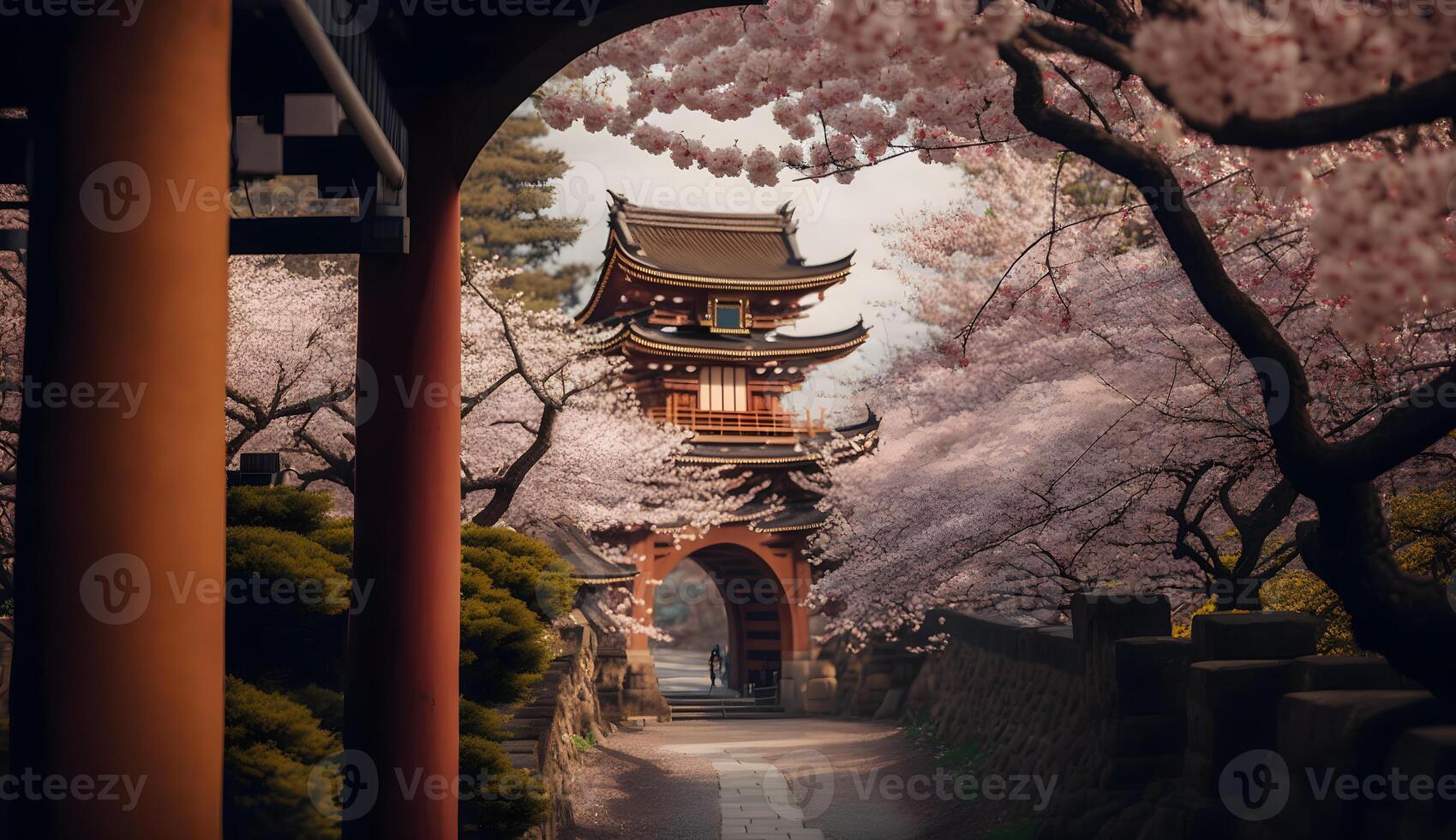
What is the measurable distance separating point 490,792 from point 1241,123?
7689 millimetres

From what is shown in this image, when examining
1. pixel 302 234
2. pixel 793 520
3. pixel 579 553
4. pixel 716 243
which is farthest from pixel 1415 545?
pixel 716 243

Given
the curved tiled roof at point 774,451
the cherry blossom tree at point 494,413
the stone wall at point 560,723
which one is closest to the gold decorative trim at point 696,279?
the cherry blossom tree at point 494,413

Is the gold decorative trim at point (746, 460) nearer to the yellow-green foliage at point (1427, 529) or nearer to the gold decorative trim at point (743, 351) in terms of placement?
the gold decorative trim at point (743, 351)

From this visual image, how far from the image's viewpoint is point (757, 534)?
110 feet

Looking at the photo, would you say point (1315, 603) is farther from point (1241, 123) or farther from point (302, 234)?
point (302, 234)

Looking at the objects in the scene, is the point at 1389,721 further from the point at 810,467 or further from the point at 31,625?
the point at 810,467

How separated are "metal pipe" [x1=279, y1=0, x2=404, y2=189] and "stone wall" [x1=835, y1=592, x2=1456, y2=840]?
5207mm

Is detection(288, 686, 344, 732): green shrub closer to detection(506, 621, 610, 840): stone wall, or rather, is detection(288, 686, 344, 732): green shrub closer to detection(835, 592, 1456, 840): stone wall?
detection(506, 621, 610, 840): stone wall

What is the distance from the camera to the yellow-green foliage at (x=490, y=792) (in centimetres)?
941

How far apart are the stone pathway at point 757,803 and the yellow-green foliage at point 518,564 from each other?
3604mm

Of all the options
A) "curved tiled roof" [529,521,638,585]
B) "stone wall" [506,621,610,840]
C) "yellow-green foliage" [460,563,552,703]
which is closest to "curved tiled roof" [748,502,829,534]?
"curved tiled roof" [529,521,638,585]

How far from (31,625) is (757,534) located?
30325 mm

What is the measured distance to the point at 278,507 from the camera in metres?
9.12

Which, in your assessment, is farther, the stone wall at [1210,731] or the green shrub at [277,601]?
the green shrub at [277,601]
